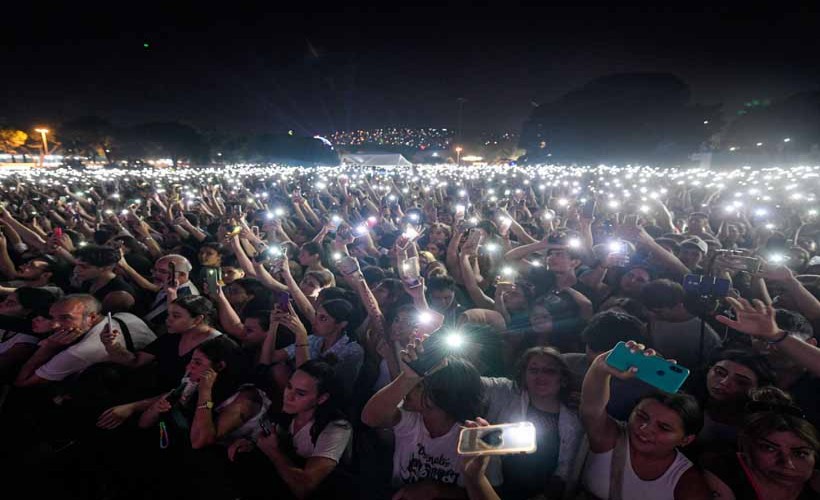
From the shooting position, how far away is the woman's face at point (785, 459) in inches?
84.4

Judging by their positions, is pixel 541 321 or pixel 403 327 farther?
pixel 541 321

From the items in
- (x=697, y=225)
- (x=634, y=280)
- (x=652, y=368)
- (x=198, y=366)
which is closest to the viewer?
(x=652, y=368)

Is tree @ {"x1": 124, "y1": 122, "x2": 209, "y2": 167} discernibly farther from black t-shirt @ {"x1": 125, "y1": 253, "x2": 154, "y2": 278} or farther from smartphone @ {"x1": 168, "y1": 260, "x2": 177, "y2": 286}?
smartphone @ {"x1": 168, "y1": 260, "x2": 177, "y2": 286}

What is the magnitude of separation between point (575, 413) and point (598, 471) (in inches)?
14.1

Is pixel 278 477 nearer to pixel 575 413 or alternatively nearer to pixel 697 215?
pixel 575 413

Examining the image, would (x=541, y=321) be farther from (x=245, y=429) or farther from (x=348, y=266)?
(x=245, y=429)

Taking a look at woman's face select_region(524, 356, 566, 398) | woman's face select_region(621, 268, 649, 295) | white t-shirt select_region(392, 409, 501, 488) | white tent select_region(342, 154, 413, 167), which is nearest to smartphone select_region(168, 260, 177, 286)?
white t-shirt select_region(392, 409, 501, 488)

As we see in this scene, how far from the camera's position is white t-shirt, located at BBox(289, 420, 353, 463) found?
2.70 meters

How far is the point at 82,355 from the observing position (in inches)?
139

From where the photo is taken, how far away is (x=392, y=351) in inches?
141

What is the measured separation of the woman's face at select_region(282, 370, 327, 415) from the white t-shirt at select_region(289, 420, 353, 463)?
0.15 m

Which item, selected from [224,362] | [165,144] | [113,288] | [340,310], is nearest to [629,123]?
[340,310]

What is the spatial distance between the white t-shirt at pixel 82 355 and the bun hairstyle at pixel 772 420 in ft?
14.9

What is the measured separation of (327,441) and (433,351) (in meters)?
1.05
